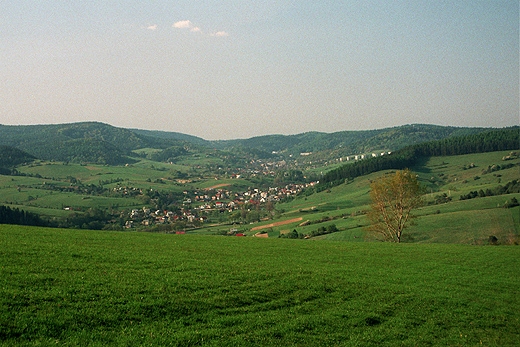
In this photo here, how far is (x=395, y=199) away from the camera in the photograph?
66.3m

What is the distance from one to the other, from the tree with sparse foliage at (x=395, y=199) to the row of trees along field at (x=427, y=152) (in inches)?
4498

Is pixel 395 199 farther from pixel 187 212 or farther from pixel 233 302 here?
pixel 187 212

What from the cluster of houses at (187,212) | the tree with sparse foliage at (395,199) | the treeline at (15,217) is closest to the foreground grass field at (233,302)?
the tree with sparse foliage at (395,199)

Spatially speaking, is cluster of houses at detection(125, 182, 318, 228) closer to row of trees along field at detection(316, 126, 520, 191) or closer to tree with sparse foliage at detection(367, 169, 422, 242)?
row of trees along field at detection(316, 126, 520, 191)

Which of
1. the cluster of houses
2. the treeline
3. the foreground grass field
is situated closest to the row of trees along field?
the cluster of houses

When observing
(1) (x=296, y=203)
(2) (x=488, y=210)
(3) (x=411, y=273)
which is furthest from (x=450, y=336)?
(1) (x=296, y=203)

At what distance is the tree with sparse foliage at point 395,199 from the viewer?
6469cm

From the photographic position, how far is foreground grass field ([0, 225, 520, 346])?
1454 cm

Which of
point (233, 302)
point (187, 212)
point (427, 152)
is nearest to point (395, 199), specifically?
point (233, 302)

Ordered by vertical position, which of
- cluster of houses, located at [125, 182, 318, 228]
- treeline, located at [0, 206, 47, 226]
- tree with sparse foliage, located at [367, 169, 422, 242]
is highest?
tree with sparse foliage, located at [367, 169, 422, 242]

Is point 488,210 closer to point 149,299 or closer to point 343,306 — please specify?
point 343,306

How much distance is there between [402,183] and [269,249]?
32375 mm

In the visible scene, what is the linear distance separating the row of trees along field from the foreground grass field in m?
155

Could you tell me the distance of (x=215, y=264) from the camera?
26469 mm
